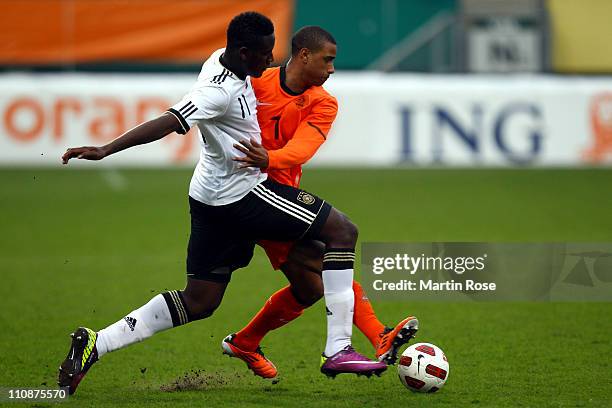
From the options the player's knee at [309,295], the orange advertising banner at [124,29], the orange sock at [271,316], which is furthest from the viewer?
the orange advertising banner at [124,29]

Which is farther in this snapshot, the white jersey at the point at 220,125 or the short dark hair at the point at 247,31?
the short dark hair at the point at 247,31

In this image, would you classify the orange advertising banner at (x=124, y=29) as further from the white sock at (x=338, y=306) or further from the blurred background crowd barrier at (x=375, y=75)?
the white sock at (x=338, y=306)

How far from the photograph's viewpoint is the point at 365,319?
6.80 meters

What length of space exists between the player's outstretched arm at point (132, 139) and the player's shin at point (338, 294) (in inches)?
45.3

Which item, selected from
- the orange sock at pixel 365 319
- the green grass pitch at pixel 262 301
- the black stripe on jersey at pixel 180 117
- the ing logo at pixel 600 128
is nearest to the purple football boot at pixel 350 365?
the green grass pitch at pixel 262 301

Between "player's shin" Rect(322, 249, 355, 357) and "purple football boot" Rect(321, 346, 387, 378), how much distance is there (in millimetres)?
44

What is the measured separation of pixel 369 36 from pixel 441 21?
4.56 ft

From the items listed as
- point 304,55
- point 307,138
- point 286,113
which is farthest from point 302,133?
point 304,55

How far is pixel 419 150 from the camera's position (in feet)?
65.9

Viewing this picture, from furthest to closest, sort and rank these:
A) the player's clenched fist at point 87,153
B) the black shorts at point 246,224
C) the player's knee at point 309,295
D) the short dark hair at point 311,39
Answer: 1. the player's knee at point 309,295
2. the short dark hair at point 311,39
3. the black shorts at point 246,224
4. the player's clenched fist at point 87,153

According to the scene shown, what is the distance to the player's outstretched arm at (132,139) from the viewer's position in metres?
5.83

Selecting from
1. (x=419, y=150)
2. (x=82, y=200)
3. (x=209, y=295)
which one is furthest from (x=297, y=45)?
(x=419, y=150)

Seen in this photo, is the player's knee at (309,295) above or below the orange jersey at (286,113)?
below

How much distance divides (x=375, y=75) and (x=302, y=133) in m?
14.6
